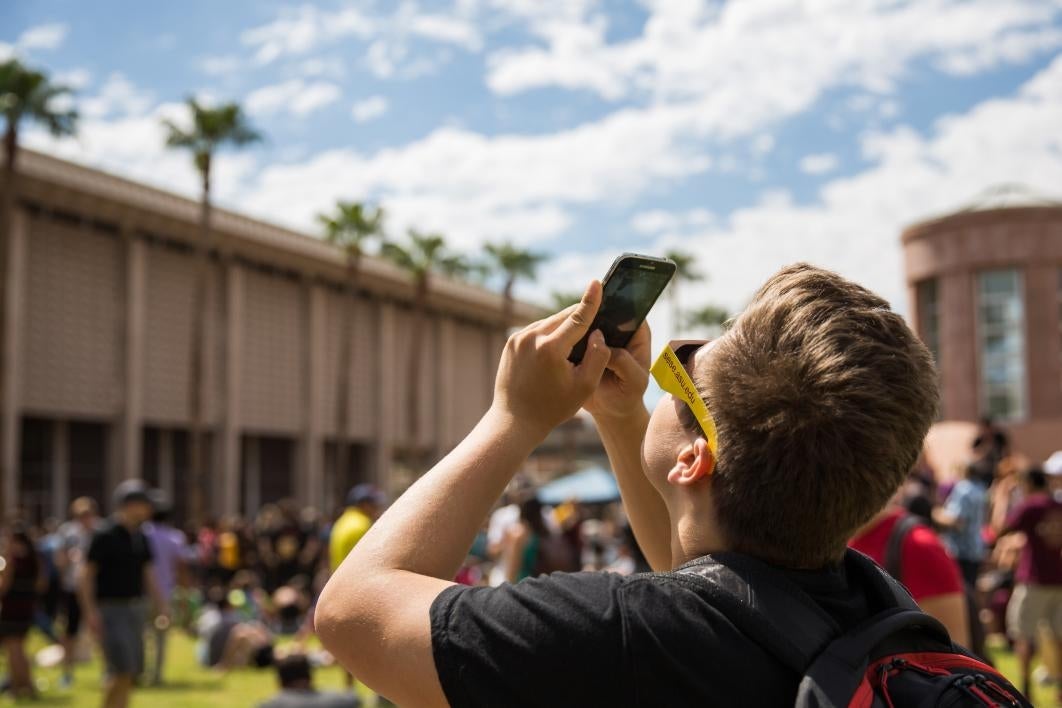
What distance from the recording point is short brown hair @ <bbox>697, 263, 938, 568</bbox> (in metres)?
1.43

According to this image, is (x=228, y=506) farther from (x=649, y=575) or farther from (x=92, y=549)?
(x=649, y=575)

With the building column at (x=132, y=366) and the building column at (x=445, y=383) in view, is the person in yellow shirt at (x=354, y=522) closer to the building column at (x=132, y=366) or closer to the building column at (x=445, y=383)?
the building column at (x=132, y=366)

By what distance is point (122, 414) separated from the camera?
112 feet

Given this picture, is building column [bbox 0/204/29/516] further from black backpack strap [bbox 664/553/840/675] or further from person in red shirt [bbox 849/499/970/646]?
black backpack strap [bbox 664/553/840/675]

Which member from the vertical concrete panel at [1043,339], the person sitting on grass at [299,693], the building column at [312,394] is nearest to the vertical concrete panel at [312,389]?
the building column at [312,394]

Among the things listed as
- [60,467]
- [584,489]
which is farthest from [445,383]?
[584,489]

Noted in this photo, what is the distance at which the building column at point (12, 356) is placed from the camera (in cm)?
2900

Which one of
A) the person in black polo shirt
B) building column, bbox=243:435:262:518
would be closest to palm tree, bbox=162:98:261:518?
building column, bbox=243:435:262:518

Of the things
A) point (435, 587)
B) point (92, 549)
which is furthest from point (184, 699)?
point (435, 587)

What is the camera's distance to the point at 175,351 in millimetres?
36625

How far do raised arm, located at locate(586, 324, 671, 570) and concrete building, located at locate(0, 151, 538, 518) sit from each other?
29500 millimetres

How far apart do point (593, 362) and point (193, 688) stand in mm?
12318

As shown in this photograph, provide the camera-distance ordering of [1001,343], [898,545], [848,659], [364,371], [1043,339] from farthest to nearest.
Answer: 1. [364,371]
2. [1001,343]
3. [1043,339]
4. [898,545]
5. [848,659]

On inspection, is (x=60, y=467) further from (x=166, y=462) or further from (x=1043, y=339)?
(x=1043, y=339)
